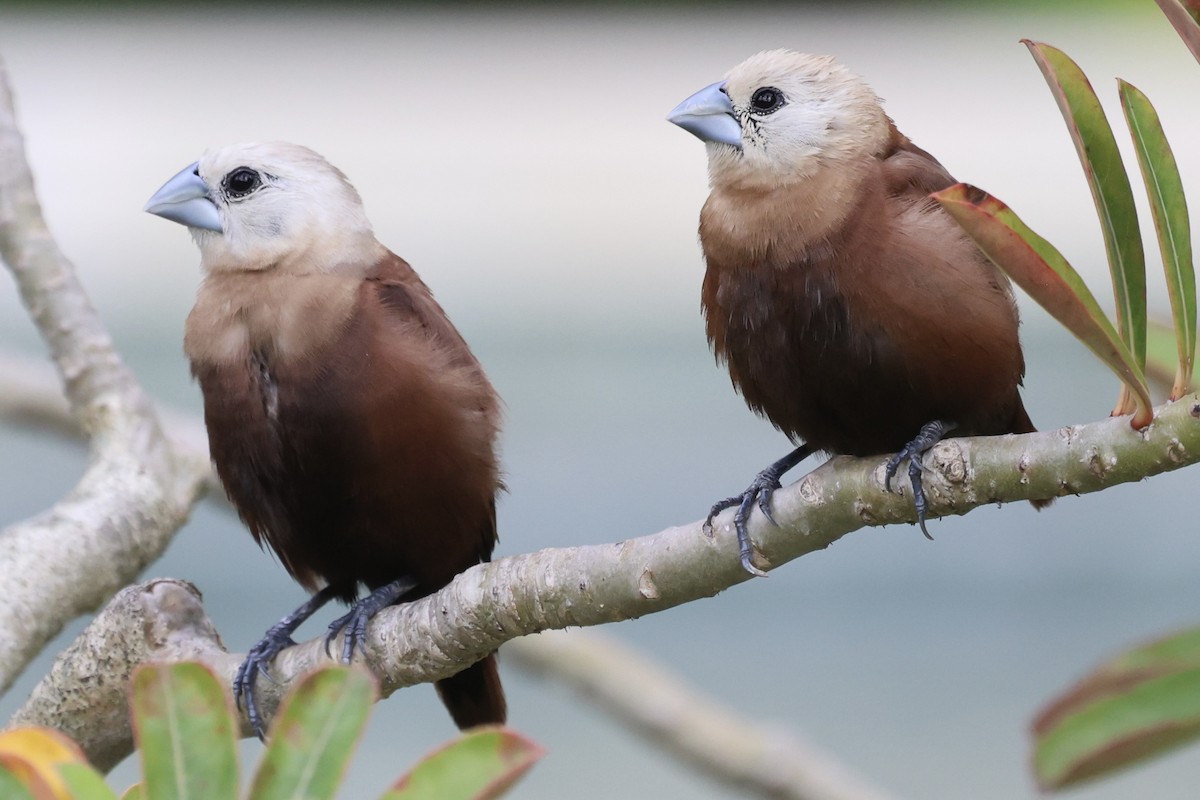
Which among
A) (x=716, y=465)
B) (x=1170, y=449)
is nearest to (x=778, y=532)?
(x=1170, y=449)

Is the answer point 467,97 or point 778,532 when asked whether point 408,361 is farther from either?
point 467,97

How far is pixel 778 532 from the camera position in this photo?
53.3 inches

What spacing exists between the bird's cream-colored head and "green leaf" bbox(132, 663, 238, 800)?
3.59 feet

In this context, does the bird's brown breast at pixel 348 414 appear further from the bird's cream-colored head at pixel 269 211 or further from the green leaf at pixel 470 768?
the green leaf at pixel 470 768

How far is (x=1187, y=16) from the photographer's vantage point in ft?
3.39

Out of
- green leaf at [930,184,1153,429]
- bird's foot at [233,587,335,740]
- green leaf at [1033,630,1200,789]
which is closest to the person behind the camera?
green leaf at [1033,630,1200,789]

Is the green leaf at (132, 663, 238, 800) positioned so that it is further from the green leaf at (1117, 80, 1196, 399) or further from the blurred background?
the blurred background

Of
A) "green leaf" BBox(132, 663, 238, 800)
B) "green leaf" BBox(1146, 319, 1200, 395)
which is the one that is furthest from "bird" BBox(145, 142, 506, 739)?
"green leaf" BBox(1146, 319, 1200, 395)

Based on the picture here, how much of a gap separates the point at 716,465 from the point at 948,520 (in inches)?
28.2

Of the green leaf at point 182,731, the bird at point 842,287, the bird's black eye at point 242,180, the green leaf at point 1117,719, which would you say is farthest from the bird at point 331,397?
the green leaf at point 1117,719

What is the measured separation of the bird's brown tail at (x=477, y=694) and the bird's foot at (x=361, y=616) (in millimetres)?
159

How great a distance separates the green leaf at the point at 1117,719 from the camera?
2.27ft

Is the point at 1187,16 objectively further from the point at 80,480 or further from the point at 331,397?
the point at 80,480

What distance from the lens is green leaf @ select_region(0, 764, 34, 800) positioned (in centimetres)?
87
